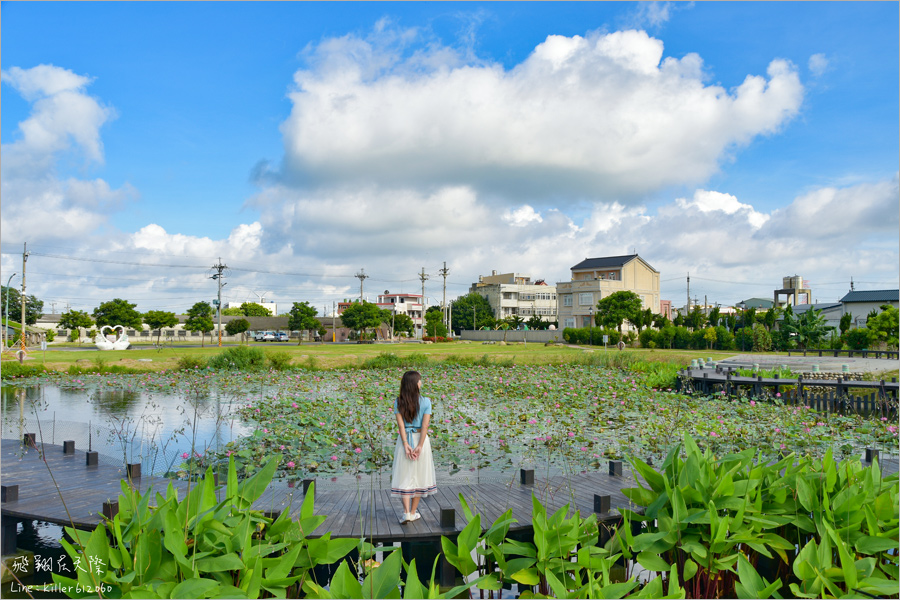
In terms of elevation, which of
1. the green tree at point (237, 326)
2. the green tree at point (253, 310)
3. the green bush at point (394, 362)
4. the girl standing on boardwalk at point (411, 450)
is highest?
the green tree at point (253, 310)

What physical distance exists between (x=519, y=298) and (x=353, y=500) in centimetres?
9105

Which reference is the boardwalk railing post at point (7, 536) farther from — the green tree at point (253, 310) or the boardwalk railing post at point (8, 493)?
the green tree at point (253, 310)

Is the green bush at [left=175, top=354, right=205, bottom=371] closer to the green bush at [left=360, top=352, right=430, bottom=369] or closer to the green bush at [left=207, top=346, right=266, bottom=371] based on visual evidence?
the green bush at [left=207, top=346, right=266, bottom=371]

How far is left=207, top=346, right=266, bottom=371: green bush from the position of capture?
26.1 metres

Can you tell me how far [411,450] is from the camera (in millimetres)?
5652

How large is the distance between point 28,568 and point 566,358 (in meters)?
29.4

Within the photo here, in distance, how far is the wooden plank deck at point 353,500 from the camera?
543 cm

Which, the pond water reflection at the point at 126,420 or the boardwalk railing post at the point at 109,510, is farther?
the pond water reflection at the point at 126,420

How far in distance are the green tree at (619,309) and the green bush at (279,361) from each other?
115ft

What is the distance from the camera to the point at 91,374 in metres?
24.0

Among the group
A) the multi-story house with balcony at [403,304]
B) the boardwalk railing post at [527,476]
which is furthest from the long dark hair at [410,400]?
the multi-story house with balcony at [403,304]

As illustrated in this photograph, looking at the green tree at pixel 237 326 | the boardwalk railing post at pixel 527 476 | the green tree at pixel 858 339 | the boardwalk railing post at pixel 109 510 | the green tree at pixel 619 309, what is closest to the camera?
the boardwalk railing post at pixel 109 510

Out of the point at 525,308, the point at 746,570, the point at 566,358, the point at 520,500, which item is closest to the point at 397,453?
the point at 520,500

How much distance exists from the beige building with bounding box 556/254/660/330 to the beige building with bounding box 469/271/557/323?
2444cm
